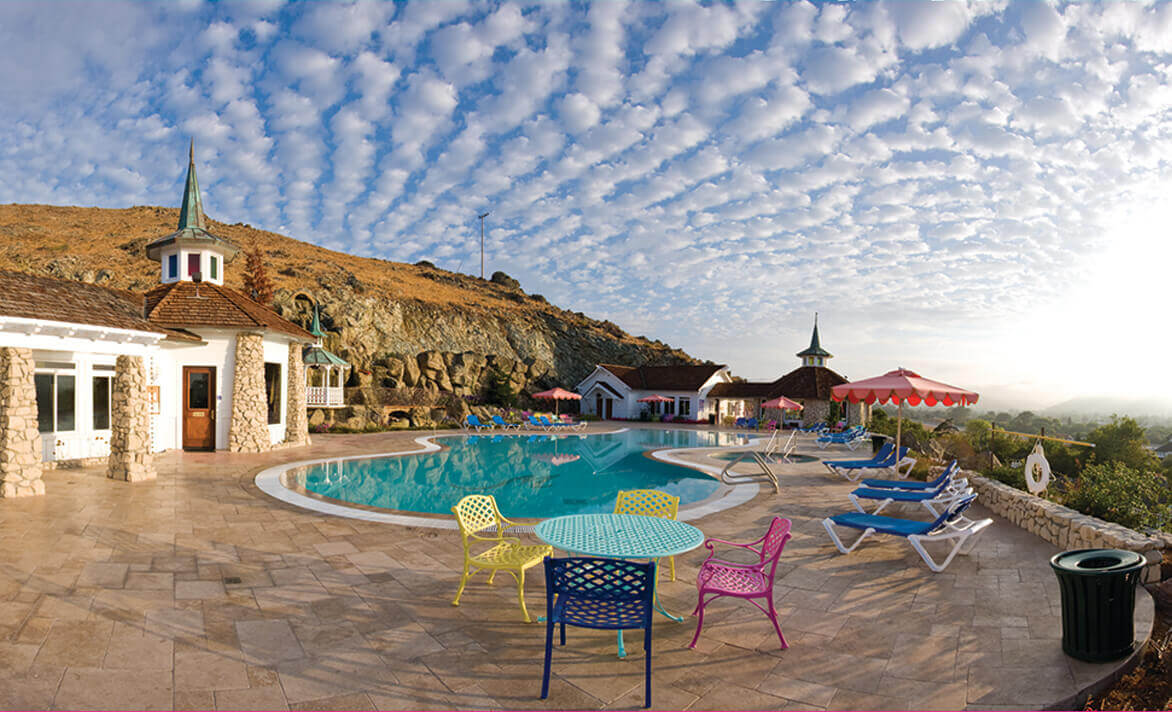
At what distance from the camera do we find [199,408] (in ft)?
46.4

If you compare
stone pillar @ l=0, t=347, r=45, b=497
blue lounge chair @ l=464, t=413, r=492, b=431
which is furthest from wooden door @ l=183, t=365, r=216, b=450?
blue lounge chair @ l=464, t=413, r=492, b=431

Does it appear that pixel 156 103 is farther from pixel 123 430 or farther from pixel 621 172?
pixel 621 172

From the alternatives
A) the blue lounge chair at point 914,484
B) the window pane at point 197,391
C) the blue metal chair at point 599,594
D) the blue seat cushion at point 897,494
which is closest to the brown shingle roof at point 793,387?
the blue lounge chair at point 914,484

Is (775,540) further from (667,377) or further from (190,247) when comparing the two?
(667,377)

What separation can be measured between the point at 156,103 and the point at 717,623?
17326 mm

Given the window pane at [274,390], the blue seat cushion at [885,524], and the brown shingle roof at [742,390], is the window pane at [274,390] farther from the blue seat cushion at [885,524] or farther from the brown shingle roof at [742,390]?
the brown shingle roof at [742,390]

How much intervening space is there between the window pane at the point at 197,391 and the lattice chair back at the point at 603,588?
1433 cm

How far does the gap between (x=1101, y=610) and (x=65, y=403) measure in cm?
1550

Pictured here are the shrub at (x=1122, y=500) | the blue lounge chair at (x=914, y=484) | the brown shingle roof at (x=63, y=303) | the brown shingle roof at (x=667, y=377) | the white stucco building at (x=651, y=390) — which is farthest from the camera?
the brown shingle roof at (x=667, y=377)

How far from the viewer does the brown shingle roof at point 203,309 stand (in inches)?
543

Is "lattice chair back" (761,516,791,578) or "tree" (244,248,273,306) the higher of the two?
"tree" (244,248,273,306)

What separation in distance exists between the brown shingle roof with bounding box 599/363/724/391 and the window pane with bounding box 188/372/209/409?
25.6 m

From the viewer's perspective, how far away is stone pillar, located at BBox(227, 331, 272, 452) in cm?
1412

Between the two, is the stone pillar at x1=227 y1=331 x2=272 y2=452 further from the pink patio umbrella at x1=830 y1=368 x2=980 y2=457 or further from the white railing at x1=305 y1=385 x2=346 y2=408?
the pink patio umbrella at x1=830 y1=368 x2=980 y2=457
